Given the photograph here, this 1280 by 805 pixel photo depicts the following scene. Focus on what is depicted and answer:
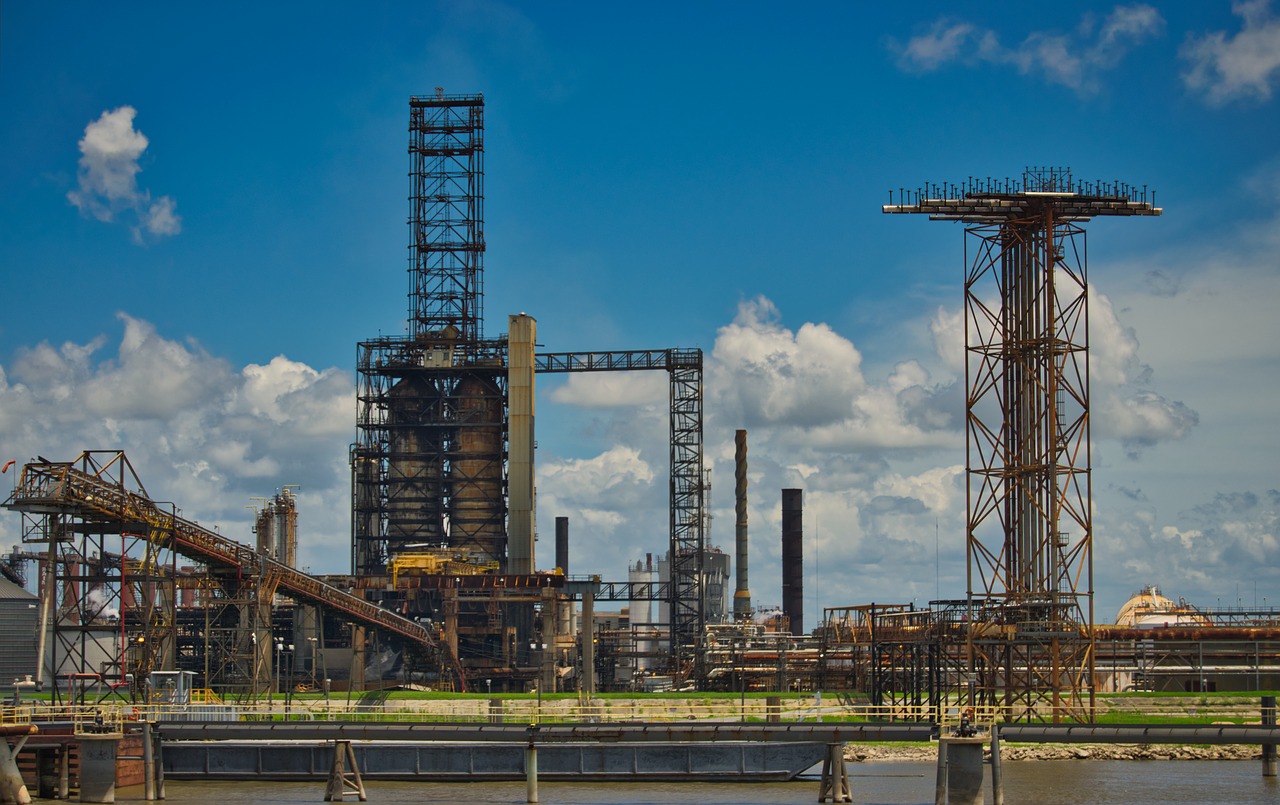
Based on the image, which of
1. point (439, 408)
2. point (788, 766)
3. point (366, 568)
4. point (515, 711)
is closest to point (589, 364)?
point (439, 408)

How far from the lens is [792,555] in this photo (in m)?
154

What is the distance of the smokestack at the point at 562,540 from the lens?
181 metres

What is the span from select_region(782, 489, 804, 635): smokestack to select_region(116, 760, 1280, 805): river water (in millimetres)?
86308

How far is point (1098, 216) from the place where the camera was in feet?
266

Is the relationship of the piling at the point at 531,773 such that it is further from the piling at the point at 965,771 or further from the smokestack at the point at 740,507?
the smokestack at the point at 740,507

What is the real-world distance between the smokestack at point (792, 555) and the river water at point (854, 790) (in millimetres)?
86308

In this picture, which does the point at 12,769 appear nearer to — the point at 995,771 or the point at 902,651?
the point at 995,771

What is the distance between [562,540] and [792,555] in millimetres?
34899

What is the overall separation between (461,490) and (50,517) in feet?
210

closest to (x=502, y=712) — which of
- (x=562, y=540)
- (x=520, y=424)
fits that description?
(x=520, y=424)

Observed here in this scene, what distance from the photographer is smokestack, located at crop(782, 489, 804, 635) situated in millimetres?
153375

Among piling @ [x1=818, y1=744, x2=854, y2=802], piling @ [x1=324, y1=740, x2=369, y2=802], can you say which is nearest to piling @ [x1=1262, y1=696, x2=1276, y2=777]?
piling @ [x1=818, y1=744, x2=854, y2=802]

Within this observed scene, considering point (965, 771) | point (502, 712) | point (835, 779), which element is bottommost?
point (835, 779)

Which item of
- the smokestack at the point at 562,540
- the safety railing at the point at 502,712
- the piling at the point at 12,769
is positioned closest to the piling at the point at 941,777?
the safety railing at the point at 502,712
